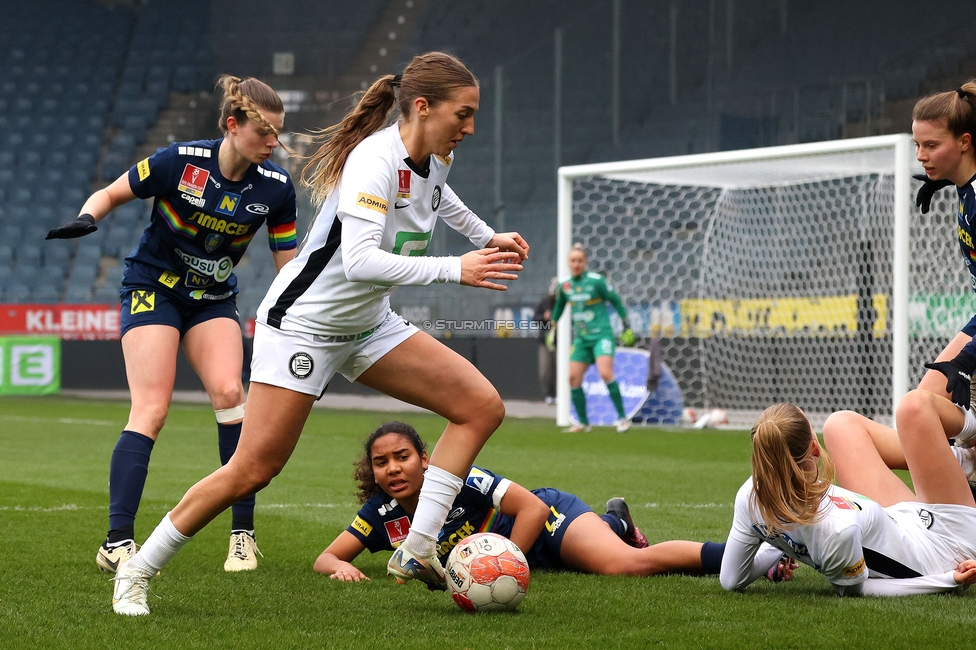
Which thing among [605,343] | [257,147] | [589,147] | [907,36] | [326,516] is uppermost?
[907,36]

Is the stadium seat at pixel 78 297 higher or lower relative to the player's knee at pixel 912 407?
higher

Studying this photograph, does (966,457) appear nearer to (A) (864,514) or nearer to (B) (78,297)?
(A) (864,514)

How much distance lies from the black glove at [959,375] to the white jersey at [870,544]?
45 centimetres

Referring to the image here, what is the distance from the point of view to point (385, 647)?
312cm

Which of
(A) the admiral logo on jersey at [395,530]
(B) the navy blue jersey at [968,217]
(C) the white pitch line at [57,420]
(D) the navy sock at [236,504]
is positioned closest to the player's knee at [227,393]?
(D) the navy sock at [236,504]

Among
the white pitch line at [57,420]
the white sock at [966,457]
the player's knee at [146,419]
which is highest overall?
the player's knee at [146,419]

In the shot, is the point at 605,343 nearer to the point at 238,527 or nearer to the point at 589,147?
the point at 238,527

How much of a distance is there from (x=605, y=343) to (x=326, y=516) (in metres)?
6.23

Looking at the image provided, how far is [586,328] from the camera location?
12.1m

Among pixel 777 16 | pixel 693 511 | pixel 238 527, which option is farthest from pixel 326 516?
pixel 777 16

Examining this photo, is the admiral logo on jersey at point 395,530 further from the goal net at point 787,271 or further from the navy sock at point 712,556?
the goal net at point 787,271

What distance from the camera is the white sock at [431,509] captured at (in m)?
3.65

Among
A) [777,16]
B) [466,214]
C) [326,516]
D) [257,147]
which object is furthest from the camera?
[777,16]

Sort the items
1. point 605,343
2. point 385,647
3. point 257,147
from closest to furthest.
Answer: point 385,647
point 257,147
point 605,343
